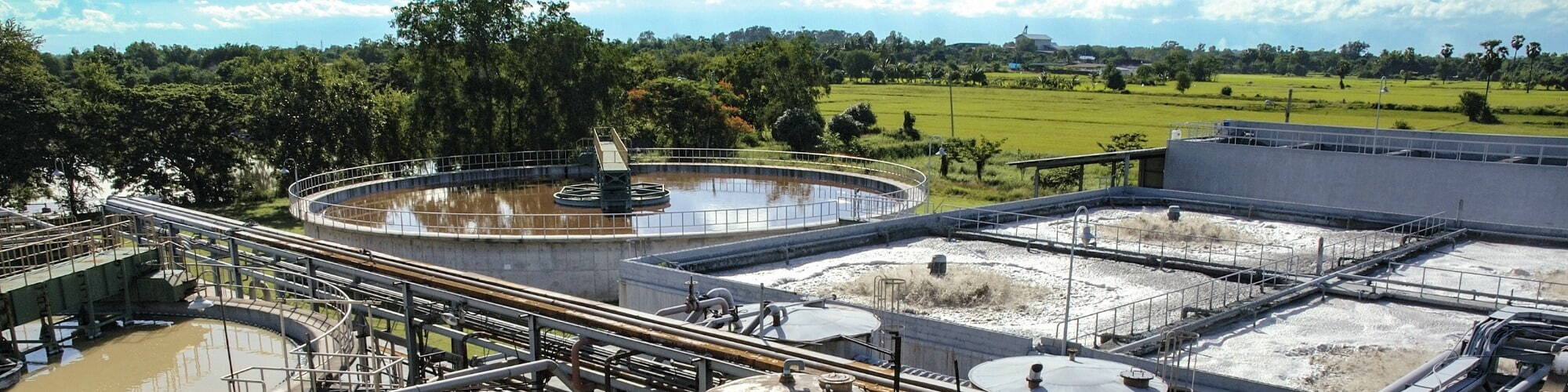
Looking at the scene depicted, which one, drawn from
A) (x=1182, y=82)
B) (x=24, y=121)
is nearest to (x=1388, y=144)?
(x=24, y=121)

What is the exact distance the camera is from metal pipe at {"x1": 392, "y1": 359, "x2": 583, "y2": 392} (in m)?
12.1

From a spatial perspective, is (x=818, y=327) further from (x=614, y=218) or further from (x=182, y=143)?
(x=182, y=143)

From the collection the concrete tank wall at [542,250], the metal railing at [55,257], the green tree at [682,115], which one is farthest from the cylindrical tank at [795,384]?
the green tree at [682,115]

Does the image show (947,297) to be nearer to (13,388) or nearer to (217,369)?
(217,369)

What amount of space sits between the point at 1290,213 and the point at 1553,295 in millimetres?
10183

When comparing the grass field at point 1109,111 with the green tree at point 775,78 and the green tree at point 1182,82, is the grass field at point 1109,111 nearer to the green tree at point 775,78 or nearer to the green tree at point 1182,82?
the green tree at point 1182,82

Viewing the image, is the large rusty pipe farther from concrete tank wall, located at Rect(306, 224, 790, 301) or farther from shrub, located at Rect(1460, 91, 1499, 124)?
shrub, located at Rect(1460, 91, 1499, 124)

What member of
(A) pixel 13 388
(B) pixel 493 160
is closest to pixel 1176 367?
(A) pixel 13 388

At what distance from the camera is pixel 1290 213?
31.7m

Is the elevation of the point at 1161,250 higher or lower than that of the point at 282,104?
lower

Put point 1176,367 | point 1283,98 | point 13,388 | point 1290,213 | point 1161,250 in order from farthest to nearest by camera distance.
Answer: point 1283,98 → point 1290,213 → point 1161,250 → point 13,388 → point 1176,367

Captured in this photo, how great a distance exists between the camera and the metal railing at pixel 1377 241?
2502cm

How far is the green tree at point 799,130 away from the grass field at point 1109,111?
14851mm

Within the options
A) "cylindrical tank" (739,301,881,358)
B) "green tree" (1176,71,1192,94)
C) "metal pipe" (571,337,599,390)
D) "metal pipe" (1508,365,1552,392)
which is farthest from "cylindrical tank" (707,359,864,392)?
"green tree" (1176,71,1192,94)
